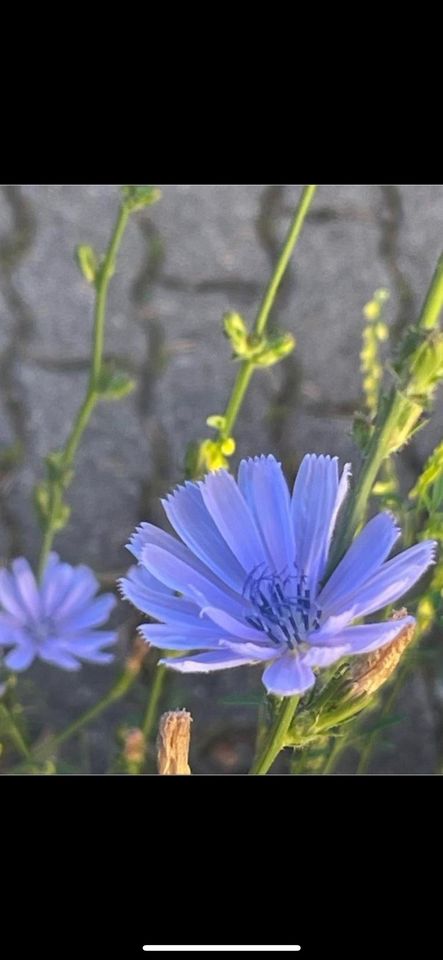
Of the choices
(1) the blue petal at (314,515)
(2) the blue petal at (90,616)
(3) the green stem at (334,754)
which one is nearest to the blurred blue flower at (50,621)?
(2) the blue petal at (90,616)

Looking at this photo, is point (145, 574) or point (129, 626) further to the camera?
point (129, 626)

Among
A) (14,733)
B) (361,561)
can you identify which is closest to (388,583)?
(361,561)

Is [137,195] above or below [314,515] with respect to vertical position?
above

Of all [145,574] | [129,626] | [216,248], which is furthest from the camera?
[216,248]

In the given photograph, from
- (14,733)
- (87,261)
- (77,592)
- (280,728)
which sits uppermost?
(87,261)

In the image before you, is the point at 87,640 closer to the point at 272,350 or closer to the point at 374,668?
the point at 272,350
